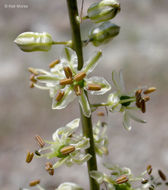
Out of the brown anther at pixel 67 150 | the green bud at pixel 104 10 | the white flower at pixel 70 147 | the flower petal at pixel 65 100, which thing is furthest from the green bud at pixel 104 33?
the brown anther at pixel 67 150

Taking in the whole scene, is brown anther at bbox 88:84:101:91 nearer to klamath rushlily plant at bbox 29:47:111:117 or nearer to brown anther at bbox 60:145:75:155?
klamath rushlily plant at bbox 29:47:111:117

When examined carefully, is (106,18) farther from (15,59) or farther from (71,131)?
(15,59)

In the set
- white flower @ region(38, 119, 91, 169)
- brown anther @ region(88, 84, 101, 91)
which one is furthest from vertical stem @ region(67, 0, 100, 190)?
brown anther @ region(88, 84, 101, 91)

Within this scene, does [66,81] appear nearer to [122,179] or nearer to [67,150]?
[67,150]

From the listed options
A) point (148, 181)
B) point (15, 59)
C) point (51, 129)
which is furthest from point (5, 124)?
point (148, 181)

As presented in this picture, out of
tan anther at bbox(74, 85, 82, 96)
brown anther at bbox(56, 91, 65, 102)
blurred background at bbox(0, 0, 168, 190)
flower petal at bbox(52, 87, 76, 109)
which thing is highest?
tan anther at bbox(74, 85, 82, 96)

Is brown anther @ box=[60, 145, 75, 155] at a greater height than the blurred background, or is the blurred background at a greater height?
brown anther @ box=[60, 145, 75, 155]
